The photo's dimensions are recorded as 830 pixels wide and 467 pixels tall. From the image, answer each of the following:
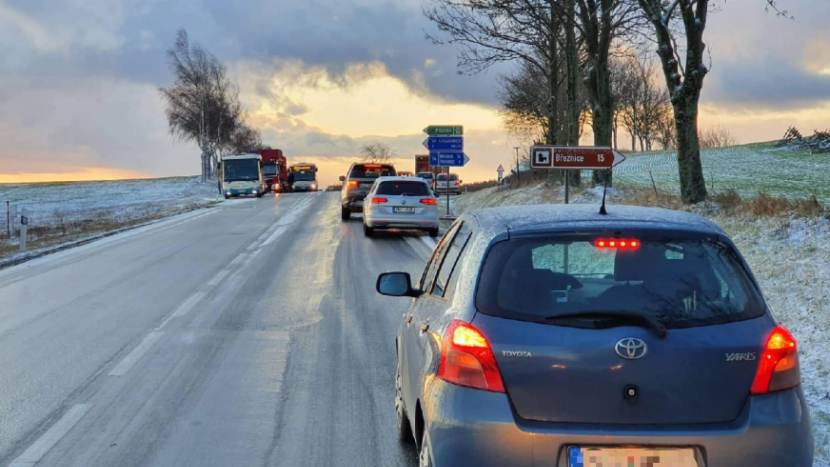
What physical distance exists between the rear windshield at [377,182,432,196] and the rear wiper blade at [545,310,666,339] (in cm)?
1798

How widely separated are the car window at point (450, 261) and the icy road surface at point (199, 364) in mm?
1234

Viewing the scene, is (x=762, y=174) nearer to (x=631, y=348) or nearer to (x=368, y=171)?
(x=368, y=171)

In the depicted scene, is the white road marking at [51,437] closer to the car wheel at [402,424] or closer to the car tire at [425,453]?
the car wheel at [402,424]

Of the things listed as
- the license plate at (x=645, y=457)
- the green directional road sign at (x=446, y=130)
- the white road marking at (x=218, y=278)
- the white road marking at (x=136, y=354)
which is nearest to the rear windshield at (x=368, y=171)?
the green directional road sign at (x=446, y=130)

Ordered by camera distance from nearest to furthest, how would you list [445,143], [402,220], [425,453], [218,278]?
[425,453]
[218,278]
[402,220]
[445,143]

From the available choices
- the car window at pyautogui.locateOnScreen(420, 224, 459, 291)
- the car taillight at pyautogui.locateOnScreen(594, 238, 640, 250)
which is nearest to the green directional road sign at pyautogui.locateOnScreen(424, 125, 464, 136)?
the car window at pyautogui.locateOnScreen(420, 224, 459, 291)

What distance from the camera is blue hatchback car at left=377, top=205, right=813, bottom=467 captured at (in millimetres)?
3129

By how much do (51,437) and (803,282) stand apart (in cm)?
749

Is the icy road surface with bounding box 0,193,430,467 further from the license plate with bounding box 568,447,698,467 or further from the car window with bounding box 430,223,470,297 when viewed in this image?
the license plate with bounding box 568,447,698,467

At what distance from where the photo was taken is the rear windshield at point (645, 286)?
10.9 ft

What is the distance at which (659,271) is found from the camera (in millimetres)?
3455

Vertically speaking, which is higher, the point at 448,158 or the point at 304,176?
the point at 448,158

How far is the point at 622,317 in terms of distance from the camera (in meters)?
3.26

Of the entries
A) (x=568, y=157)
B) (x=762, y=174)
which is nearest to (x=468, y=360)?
(x=568, y=157)
